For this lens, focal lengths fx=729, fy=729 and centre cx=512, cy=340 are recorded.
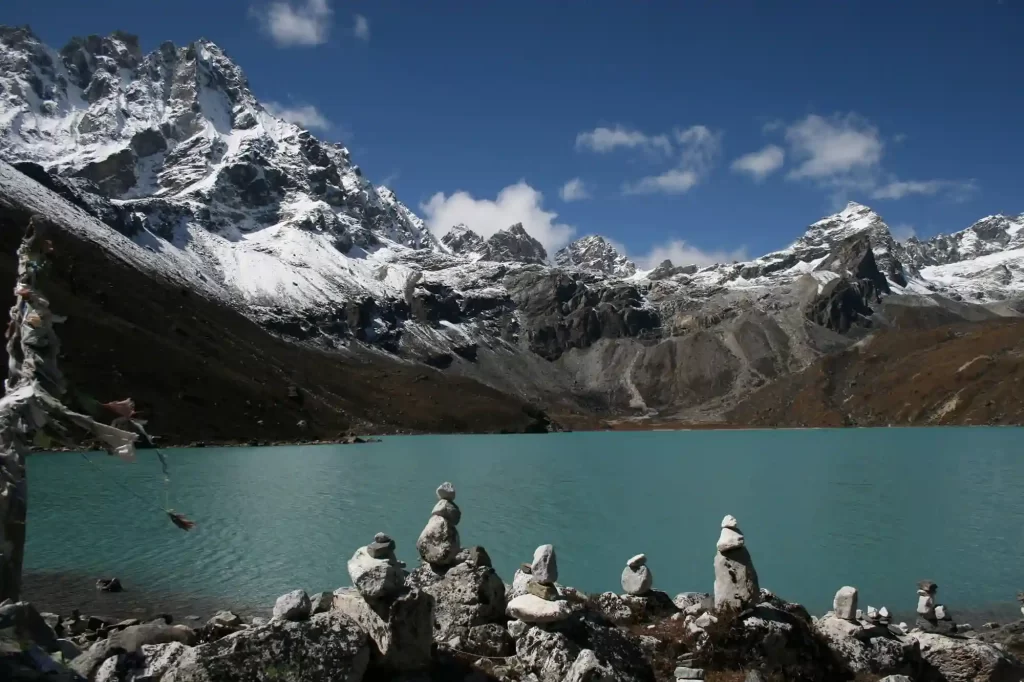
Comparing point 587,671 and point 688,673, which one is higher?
point 587,671

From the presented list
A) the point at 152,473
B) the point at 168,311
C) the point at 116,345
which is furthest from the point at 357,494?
the point at 168,311

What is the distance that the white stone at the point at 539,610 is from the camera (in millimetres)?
12906

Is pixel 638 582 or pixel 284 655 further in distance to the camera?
pixel 638 582

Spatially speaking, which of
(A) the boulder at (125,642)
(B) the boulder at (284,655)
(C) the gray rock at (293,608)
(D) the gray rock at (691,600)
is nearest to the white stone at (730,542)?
(D) the gray rock at (691,600)

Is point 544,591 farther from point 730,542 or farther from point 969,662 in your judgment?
point 969,662

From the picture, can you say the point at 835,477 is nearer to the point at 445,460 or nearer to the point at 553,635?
the point at 445,460

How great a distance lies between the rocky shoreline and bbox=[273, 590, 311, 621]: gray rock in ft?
0.06

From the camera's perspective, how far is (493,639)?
551 inches

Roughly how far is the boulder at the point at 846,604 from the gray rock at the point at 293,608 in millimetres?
12039

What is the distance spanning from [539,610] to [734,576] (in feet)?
15.8

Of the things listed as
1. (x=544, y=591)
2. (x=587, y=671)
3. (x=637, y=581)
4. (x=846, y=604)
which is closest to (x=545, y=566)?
(x=544, y=591)

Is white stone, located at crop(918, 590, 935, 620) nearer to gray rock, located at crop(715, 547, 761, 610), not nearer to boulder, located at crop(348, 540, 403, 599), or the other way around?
gray rock, located at crop(715, 547, 761, 610)

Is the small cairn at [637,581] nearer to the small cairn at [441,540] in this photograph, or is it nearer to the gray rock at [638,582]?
the gray rock at [638,582]

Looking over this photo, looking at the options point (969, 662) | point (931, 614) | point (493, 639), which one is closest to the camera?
point (493, 639)
